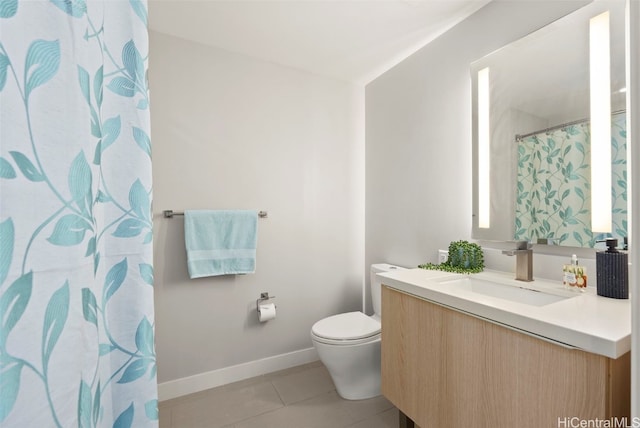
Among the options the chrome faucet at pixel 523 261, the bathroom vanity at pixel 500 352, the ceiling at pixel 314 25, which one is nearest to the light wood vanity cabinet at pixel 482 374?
the bathroom vanity at pixel 500 352

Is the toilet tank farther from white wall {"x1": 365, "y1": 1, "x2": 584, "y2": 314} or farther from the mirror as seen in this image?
the mirror

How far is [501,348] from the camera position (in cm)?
92

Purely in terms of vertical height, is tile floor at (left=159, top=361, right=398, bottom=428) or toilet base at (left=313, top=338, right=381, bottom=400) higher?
toilet base at (left=313, top=338, right=381, bottom=400)

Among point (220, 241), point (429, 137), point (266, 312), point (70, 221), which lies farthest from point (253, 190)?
point (70, 221)

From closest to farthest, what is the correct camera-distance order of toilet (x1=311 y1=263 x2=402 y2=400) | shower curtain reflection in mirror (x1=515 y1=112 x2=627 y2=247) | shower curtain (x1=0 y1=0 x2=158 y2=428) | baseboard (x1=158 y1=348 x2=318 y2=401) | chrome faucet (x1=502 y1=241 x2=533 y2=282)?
shower curtain (x1=0 y1=0 x2=158 y2=428)
shower curtain reflection in mirror (x1=515 y1=112 x2=627 y2=247)
chrome faucet (x1=502 y1=241 x2=533 y2=282)
toilet (x1=311 y1=263 x2=402 y2=400)
baseboard (x1=158 y1=348 x2=318 y2=401)

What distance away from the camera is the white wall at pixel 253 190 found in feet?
6.14

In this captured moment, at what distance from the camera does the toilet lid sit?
67.2 inches

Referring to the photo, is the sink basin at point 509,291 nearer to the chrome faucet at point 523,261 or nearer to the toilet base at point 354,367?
the chrome faucet at point 523,261

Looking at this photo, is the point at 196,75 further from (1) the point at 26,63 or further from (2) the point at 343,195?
(1) the point at 26,63

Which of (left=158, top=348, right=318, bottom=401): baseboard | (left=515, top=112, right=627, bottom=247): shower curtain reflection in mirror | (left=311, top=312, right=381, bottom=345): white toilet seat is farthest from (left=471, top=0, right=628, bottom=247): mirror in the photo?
(left=158, top=348, right=318, bottom=401): baseboard

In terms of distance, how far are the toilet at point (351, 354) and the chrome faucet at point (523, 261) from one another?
719mm

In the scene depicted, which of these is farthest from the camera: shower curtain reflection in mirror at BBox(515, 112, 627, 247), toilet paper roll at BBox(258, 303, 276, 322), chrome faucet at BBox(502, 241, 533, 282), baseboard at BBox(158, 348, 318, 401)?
toilet paper roll at BBox(258, 303, 276, 322)

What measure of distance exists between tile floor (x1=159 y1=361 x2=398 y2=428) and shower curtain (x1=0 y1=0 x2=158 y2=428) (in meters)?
1.35

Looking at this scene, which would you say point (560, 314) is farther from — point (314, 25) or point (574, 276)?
point (314, 25)
